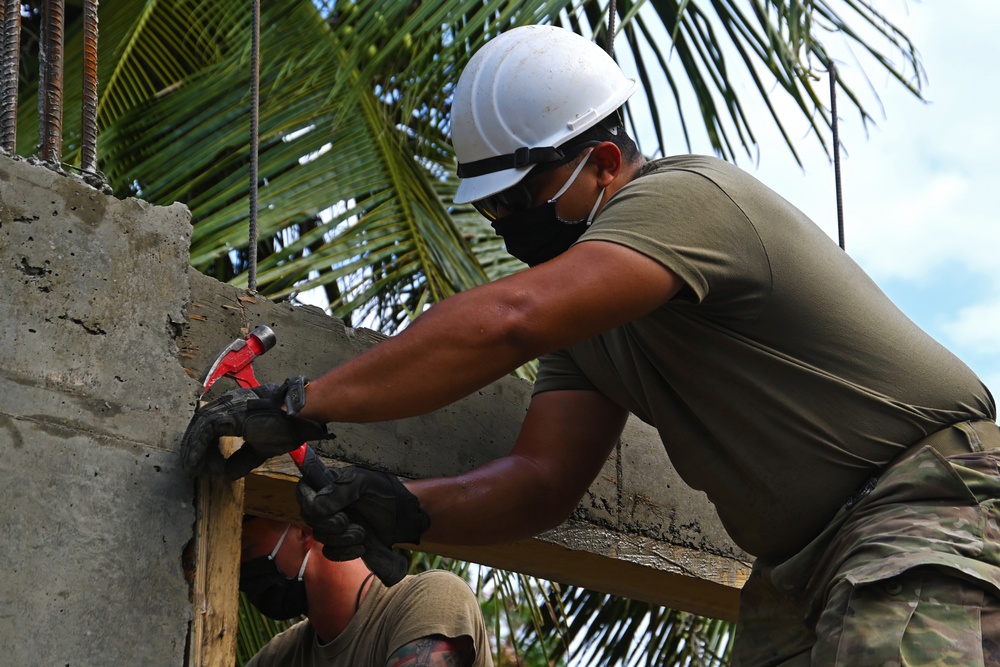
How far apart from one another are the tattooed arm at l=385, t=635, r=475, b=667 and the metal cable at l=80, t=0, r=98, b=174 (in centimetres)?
140

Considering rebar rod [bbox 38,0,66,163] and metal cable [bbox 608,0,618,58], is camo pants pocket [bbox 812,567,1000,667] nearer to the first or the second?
rebar rod [bbox 38,0,66,163]

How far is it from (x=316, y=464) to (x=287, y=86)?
3519 millimetres

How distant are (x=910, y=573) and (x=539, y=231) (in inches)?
41.8

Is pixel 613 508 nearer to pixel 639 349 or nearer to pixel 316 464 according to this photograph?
pixel 639 349

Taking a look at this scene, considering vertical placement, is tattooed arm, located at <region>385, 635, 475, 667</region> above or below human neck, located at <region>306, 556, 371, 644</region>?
below

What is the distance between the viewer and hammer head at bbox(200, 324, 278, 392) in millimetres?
2568

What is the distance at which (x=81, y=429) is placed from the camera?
2.42 metres

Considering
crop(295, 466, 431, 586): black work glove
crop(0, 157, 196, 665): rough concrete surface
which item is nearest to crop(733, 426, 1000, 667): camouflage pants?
crop(295, 466, 431, 586): black work glove

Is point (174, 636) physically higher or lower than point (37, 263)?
lower

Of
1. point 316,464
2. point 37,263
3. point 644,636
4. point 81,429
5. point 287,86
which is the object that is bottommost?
point 644,636

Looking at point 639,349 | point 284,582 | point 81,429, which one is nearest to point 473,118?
point 639,349

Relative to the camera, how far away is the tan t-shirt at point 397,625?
3180mm

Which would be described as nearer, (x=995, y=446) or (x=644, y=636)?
(x=995, y=446)

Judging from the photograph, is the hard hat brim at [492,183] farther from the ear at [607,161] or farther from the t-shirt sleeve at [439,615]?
the t-shirt sleeve at [439,615]
